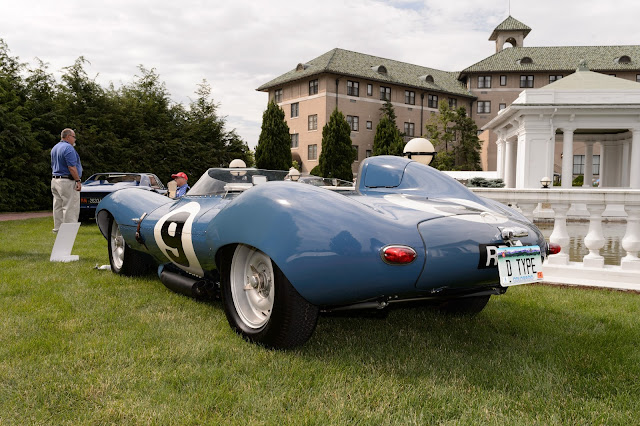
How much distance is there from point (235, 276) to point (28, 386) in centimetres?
137

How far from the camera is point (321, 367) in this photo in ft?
9.62

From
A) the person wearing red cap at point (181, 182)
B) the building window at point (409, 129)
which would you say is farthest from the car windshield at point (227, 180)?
the building window at point (409, 129)

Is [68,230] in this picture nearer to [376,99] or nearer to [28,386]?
[28,386]

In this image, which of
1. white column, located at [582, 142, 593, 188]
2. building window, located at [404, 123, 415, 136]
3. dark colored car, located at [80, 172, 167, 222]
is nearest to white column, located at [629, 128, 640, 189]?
white column, located at [582, 142, 593, 188]

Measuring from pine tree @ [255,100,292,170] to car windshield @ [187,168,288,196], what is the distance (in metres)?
35.4

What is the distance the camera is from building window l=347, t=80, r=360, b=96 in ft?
149

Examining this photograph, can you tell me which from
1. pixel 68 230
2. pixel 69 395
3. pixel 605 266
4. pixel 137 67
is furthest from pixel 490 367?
pixel 137 67

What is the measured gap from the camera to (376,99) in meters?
47.3

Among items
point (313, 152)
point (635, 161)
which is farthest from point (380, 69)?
point (635, 161)

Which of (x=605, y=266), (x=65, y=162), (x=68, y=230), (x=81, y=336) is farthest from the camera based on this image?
(x=65, y=162)

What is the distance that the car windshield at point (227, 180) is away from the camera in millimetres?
4691

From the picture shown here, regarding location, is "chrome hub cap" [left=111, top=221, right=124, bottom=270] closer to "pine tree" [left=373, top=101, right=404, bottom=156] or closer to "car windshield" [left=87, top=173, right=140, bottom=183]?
"car windshield" [left=87, top=173, right=140, bottom=183]

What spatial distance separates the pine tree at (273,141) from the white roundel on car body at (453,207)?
36918 mm

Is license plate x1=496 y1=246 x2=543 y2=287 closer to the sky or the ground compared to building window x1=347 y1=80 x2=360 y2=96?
closer to the ground
